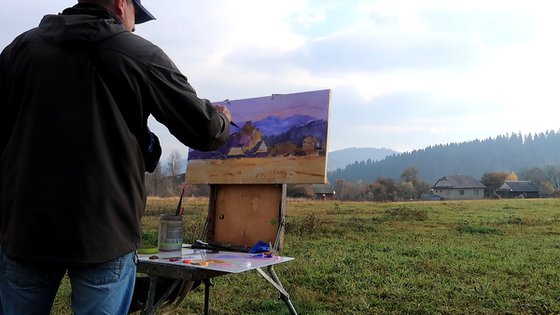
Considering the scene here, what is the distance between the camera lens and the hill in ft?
396

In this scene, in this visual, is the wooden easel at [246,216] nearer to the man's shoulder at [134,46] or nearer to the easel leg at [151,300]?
the easel leg at [151,300]

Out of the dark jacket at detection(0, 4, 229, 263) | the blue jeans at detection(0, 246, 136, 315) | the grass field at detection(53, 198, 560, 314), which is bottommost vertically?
the grass field at detection(53, 198, 560, 314)

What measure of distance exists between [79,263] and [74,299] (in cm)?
14

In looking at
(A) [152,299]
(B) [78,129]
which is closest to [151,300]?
(A) [152,299]

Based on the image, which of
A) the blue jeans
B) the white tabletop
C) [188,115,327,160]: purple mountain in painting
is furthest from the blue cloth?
the blue jeans

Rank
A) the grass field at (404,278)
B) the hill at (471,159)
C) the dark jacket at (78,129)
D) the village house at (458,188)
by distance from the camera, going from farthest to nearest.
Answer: the hill at (471,159) → the village house at (458,188) → the grass field at (404,278) → the dark jacket at (78,129)

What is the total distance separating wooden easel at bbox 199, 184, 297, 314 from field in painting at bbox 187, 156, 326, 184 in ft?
0.24

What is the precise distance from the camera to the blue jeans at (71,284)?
138 centimetres

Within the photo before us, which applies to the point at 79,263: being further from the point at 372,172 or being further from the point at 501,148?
the point at 501,148

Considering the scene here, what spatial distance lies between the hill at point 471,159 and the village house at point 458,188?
4457 centimetres

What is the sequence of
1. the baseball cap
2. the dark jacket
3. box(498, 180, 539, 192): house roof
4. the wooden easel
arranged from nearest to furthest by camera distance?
the dark jacket → the baseball cap → the wooden easel → box(498, 180, 539, 192): house roof

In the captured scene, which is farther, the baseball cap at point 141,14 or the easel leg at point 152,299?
the easel leg at point 152,299

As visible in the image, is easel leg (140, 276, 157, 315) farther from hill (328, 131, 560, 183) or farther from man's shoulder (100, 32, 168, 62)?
hill (328, 131, 560, 183)

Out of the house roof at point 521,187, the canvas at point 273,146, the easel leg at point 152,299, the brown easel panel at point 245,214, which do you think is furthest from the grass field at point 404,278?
the house roof at point 521,187
